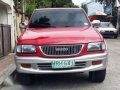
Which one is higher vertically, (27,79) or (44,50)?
(44,50)

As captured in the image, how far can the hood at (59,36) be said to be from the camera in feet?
25.6

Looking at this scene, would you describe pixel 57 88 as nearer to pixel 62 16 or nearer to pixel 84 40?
pixel 84 40

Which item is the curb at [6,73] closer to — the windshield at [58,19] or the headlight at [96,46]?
the windshield at [58,19]

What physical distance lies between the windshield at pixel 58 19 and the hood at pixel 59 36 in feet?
2.16

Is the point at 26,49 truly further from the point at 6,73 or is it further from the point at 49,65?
the point at 6,73

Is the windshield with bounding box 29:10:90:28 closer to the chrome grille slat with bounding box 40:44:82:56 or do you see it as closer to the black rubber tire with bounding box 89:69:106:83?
the black rubber tire with bounding box 89:69:106:83

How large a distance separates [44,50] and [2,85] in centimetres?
163

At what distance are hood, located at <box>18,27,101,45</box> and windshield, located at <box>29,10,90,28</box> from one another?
0.66 meters

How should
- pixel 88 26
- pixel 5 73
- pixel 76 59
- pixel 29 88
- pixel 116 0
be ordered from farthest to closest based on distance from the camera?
pixel 116 0 → pixel 5 73 → pixel 88 26 → pixel 29 88 → pixel 76 59

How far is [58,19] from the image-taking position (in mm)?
9508

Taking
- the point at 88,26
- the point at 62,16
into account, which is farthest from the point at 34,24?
the point at 88,26

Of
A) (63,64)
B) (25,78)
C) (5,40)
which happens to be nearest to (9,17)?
(5,40)

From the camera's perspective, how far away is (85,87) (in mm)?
8117

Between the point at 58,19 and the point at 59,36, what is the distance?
5.28 feet
